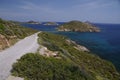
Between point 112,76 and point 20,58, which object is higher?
point 20,58

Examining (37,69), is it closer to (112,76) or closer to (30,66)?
(30,66)

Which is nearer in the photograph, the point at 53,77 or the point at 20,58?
the point at 53,77

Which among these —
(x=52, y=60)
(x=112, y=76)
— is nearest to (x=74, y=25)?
(x=112, y=76)

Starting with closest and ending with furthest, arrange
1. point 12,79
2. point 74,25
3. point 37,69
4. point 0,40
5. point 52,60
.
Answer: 1. point 12,79
2. point 37,69
3. point 52,60
4. point 0,40
5. point 74,25

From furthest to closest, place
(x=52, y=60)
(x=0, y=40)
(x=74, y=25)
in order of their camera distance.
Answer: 1. (x=74, y=25)
2. (x=0, y=40)
3. (x=52, y=60)

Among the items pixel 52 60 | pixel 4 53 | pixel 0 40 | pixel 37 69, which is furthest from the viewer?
pixel 0 40

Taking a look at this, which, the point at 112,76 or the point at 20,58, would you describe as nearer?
the point at 20,58

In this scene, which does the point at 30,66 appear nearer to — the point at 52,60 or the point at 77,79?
the point at 52,60

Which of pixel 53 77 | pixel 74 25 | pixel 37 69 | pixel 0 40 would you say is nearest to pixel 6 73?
pixel 37 69

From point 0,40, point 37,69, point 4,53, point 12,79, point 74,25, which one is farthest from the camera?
point 74,25
